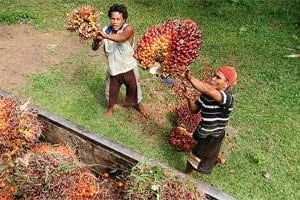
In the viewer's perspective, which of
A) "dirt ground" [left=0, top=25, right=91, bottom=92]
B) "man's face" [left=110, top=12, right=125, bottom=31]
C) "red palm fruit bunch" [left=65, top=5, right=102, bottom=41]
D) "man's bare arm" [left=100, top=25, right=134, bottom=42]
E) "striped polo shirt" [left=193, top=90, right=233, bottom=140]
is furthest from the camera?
"dirt ground" [left=0, top=25, right=91, bottom=92]

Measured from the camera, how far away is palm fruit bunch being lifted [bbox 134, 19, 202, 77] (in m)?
4.11

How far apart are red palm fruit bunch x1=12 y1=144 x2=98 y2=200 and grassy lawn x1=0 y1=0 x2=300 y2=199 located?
5.20 ft

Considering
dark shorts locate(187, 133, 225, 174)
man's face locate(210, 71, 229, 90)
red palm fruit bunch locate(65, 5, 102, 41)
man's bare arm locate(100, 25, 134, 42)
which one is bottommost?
dark shorts locate(187, 133, 225, 174)

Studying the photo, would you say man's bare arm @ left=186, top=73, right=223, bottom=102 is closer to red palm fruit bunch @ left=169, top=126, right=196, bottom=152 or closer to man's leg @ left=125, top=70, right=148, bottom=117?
red palm fruit bunch @ left=169, top=126, right=196, bottom=152

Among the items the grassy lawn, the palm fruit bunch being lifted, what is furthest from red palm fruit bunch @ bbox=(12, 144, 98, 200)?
the grassy lawn

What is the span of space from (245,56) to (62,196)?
418 cm

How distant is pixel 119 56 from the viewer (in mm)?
5570

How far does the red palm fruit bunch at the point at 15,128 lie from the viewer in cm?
411

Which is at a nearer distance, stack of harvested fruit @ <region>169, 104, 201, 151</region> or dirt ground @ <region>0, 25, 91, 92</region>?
stack of harvested fruit @ <region>169, 104, 201, 151</region>

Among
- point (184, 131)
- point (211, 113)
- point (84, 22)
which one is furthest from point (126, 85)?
point (211, 113)

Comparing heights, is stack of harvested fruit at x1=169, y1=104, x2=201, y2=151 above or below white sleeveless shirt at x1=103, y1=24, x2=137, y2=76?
below

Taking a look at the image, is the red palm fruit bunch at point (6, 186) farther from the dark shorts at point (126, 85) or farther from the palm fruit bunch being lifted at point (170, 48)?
the dark shorts at point (126, 85)

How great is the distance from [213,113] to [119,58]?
1.44 m

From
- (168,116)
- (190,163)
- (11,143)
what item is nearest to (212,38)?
(168,116)
